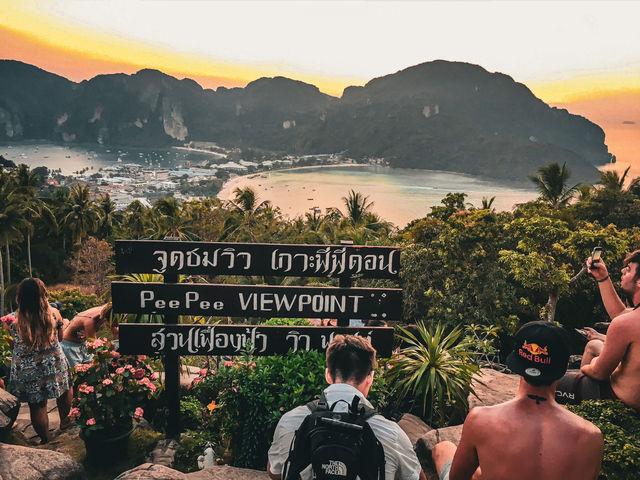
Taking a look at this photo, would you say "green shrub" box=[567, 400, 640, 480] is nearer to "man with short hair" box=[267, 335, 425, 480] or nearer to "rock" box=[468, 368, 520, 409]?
"man with short hair" box=[267, 335, 425, 480]

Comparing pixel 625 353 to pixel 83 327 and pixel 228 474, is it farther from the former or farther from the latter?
pixel 83 327

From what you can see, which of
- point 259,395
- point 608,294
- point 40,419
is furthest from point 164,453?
point 608,294

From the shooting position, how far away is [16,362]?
4223 millimetres

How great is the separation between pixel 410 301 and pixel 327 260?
→ 8.14m

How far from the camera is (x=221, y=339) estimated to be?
442cm

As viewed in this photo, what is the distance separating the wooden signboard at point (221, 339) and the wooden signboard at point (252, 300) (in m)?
0.14

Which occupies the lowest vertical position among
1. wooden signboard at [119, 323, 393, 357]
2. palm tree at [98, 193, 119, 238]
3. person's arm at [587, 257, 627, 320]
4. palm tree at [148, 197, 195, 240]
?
palm tree at [98, 193, 119, 238]

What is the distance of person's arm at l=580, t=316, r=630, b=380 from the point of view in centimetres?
297

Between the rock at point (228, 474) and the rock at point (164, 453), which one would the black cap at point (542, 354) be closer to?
the rock at point (228, 474)

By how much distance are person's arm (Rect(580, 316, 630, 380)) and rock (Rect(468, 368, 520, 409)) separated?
5.62 ft

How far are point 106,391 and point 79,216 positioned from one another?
57.4m

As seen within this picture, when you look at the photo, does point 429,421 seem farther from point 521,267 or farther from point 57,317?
point 521,267

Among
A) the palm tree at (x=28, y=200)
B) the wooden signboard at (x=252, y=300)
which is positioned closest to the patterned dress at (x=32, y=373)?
the wooden signboard at (x=252, y=300)

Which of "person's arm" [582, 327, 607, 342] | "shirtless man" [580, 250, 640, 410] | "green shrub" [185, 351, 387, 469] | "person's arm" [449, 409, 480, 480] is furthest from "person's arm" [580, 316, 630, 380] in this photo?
"green shrub" [185, 351, 387, 469]
